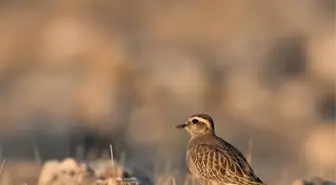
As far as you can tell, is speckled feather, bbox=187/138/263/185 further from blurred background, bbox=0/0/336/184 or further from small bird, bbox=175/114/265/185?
blurred background, bbox=0/0/336/184

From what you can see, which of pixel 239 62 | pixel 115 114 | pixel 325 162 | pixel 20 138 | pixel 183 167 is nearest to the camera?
pixel 183 167

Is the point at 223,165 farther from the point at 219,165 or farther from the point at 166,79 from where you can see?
the point at 166,79

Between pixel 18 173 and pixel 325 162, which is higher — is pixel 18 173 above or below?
above

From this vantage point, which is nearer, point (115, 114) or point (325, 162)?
point (325, 162)

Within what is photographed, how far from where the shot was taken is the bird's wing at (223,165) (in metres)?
11.3

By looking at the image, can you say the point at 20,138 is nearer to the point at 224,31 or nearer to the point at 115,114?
the point at 115,114

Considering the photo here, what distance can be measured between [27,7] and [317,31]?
9248 mm

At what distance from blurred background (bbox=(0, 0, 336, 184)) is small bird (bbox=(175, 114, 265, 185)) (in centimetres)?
533

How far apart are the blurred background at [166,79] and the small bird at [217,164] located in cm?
533

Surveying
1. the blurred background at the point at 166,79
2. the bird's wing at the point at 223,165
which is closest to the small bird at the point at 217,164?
the bird's wing at the point at 223,165

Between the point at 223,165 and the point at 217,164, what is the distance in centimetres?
5

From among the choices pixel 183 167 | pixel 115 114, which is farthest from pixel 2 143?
pixel 115 114

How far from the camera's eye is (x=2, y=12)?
135ft

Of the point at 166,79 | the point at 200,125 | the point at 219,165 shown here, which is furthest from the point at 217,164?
the point at 166,79
